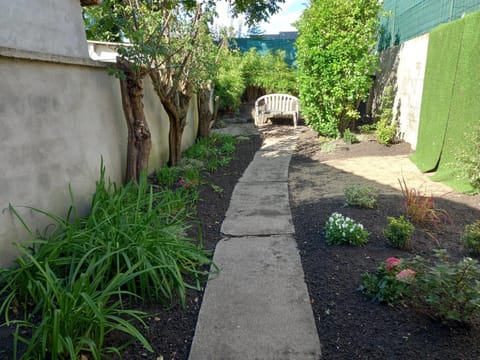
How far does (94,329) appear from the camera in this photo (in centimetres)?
180

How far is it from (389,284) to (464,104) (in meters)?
3.49

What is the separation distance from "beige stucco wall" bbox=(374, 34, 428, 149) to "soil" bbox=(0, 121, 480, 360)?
156cm

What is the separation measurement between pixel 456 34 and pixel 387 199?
2662 mm

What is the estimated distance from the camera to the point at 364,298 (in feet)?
7.34

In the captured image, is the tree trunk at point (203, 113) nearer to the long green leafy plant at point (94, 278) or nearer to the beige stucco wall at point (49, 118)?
the beige stucco wall at point (49, 118)

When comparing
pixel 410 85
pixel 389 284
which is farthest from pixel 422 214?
pixel 410 85

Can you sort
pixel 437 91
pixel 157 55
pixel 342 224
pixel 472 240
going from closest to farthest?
pixel 472 240, pixel 342 224, pixel 157 55, pixel 437 91

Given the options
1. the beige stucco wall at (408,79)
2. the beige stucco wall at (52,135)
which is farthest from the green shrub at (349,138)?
the beige stucco wall at (52,135)

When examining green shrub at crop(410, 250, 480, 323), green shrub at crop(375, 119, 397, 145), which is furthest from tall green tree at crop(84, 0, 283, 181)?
green shrub at crop(375, 119, 397, 145)

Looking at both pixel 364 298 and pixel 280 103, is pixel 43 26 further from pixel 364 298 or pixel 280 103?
pixel 280 103

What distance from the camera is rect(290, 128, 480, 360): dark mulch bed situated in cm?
181

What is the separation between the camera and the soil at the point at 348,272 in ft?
6.03

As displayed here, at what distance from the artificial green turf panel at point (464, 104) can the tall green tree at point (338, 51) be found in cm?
258

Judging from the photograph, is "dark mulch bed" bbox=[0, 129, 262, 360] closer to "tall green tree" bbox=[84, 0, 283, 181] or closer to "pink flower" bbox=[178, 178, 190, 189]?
"pink flower" bbox=[178, 178, 190, 189]
